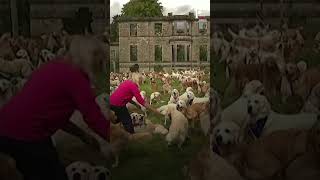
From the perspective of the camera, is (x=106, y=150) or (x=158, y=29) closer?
(x=106, y=150)

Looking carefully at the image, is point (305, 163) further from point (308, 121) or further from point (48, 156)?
point (48, 156)

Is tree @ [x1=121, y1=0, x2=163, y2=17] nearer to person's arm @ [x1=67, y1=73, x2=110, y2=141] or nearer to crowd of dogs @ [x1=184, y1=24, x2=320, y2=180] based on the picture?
crowd of dogs @ [x1=184, y1=24, x2=320, y2=180]

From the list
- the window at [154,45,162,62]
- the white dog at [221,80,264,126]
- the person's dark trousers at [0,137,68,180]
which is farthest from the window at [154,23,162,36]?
the person's dark trousers at [0,137,68,180]

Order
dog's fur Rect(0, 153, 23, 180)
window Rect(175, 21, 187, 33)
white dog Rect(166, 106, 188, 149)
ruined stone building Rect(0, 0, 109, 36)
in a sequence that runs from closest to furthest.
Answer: dog's fur Rect(0, 153, 23, 180) → ruined stone building Rect(0, 0, 109, 36) → white dog Rect(166, 106, 188, 149) → window Rect(175, 21, 187, 33)

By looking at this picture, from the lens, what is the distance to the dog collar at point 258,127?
4569mm

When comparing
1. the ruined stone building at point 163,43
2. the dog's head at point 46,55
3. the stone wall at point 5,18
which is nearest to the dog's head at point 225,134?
the ruined stone building at point 163,43

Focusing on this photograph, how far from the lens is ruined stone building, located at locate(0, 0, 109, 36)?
4.43m

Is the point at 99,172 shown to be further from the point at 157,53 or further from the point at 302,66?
the point at 302,66

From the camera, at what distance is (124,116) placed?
15.3 feet

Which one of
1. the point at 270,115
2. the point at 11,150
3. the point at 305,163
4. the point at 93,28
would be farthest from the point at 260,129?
the point at 11,150

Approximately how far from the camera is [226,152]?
4.57 metres

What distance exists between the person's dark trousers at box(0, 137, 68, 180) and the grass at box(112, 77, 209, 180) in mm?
1153

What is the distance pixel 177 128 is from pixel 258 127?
690mm

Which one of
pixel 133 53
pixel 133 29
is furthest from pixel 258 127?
pixel 133 29
